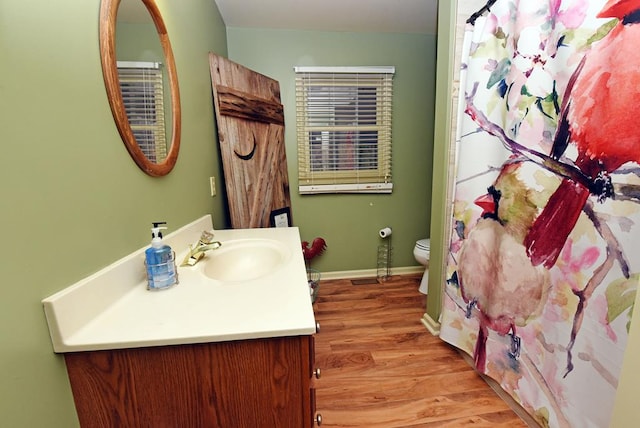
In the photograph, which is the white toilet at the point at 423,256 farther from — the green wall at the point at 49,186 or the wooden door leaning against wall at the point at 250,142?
the green wall at the point at 49,186

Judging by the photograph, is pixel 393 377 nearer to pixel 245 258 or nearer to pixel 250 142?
pixel 245 258

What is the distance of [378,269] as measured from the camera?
2836 mm

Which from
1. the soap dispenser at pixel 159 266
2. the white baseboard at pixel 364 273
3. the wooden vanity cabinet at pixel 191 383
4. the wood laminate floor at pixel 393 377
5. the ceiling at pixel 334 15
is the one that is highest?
the ceiling at pixel 334 15

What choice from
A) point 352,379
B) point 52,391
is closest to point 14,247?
point 52,391

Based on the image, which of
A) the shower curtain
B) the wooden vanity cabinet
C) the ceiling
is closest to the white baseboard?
the shower curtain

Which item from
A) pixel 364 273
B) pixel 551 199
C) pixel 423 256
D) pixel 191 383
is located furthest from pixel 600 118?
pixel 364 273

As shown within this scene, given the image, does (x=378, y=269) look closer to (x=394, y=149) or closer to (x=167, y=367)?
(x=394, y=149)

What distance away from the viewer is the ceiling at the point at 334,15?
201cm

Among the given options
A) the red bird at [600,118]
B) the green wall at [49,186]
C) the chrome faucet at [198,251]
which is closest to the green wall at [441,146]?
the red bird at [600,118]

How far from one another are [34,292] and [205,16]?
6.23 ft

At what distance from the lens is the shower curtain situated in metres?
0.84

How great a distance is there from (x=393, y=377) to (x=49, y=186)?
5.55 feet

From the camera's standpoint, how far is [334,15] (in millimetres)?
2156

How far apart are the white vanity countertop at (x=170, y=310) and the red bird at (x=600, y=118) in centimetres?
100
